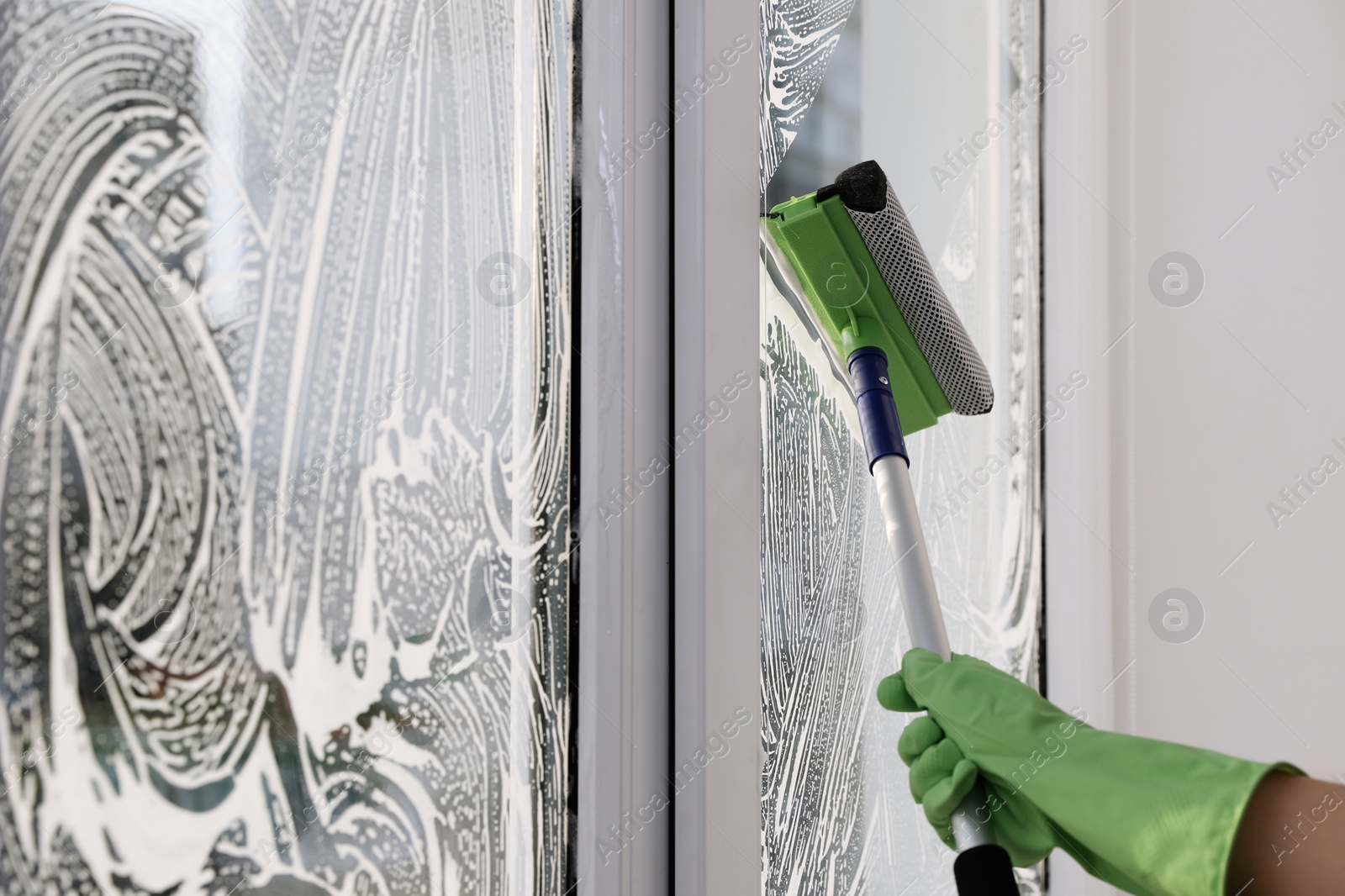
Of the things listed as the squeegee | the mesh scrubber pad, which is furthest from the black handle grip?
the mesh scrubber pad

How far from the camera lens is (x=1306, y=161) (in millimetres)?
1166

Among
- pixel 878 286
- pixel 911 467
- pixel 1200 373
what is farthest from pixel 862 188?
pixel 1200 373

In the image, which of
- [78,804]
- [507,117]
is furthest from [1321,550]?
[78,804]

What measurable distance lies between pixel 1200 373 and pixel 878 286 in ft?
2.68

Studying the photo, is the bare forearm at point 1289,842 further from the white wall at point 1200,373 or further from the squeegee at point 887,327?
the white wall at point 1200,373

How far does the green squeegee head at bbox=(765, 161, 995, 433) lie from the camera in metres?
0.63

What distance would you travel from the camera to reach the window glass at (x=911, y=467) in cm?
75

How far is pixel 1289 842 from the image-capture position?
1.47 ft

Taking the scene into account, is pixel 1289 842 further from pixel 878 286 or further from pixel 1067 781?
pixel 878 286

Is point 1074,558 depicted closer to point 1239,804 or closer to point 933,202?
→ point 933,202

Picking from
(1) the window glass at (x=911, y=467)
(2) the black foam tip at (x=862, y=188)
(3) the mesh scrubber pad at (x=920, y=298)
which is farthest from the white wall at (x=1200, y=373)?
(2) the black foam tip at (x=862, y=188)

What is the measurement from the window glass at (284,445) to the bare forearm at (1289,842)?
41 centimetres

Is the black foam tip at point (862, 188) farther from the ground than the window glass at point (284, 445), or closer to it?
farther from the ground

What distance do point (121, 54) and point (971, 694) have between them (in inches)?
24.2
